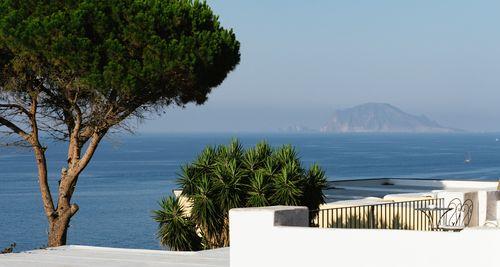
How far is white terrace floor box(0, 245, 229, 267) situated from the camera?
16.2 meters

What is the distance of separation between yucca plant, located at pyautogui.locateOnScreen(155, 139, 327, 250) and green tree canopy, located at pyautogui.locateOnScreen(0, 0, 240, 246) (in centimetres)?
207

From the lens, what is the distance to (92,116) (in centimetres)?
2484

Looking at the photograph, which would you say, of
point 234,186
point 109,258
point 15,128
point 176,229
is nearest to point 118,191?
point 15,128

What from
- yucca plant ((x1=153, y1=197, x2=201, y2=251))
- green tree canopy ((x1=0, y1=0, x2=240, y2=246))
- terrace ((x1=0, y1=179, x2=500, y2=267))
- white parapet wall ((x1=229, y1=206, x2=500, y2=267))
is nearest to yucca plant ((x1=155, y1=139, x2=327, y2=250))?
yucca plant ((x1=153, y1=197, x2=201, y2=251))

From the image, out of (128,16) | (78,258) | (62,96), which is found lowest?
(78,258)

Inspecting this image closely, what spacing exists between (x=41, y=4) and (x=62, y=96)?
2.99 meters

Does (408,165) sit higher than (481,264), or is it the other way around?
(408,165)

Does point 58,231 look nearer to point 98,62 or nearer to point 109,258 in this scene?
point 98,62

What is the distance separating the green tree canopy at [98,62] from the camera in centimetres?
2272

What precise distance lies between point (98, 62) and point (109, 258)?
22.8 ft

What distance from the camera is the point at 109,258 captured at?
1705 centimetres

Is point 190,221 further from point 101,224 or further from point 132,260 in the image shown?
point 101,224

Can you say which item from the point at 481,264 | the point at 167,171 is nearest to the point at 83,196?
the point at 167,171

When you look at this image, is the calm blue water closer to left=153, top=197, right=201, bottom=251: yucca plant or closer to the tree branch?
the tree branch
